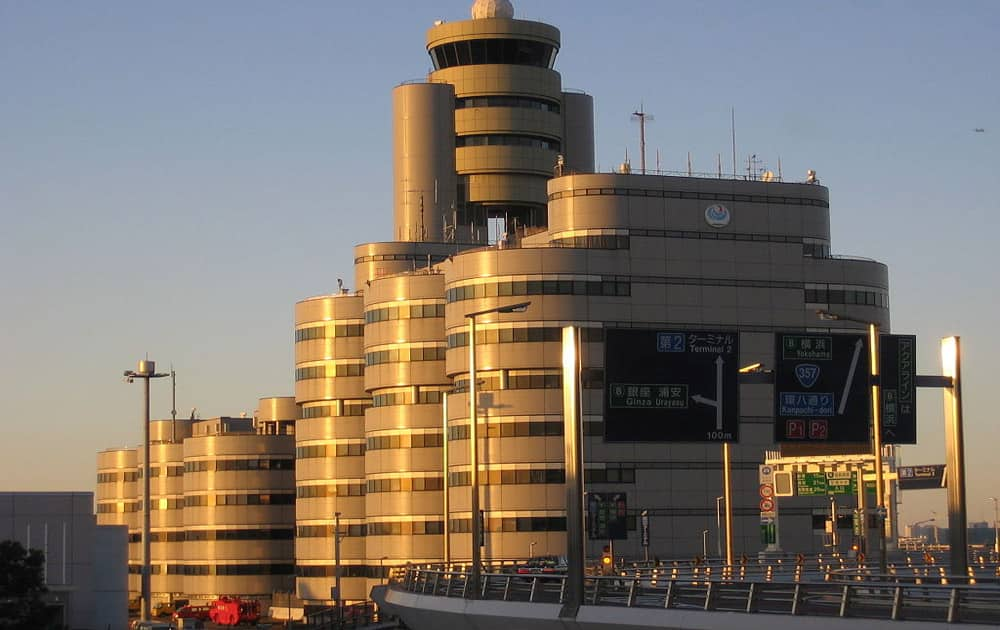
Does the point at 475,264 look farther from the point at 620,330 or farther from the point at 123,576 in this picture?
the point at 620,330

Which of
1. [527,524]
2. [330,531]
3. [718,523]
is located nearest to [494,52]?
[330,531]

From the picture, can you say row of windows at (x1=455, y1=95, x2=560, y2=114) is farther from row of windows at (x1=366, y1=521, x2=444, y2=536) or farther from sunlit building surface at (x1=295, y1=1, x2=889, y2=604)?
row of windows at (x1=366, y1=521, x2=444, y2=536)

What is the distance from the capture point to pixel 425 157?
161 m

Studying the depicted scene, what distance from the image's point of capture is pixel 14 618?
2758 inches

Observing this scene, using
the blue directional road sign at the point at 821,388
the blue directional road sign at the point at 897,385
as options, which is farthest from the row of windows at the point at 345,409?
the blue directional road sign at the point at 821,388

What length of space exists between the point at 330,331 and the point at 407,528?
75.7ft

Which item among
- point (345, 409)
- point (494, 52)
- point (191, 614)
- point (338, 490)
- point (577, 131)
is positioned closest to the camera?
point (338, 490)

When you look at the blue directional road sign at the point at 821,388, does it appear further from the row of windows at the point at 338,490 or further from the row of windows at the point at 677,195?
the row of windows at the point at 338,490

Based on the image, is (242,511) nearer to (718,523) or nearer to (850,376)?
(718,523)

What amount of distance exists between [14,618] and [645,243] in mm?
70513

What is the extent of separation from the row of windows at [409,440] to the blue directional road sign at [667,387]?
8242cm

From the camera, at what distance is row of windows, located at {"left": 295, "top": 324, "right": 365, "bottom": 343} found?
153 meters

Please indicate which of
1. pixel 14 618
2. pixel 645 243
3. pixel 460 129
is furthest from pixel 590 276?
pixel 14 618

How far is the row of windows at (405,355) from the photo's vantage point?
14038cm
